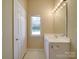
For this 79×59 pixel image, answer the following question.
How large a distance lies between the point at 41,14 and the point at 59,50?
173 inches

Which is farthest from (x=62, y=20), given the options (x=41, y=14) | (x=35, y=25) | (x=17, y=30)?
(x=35, y=25)

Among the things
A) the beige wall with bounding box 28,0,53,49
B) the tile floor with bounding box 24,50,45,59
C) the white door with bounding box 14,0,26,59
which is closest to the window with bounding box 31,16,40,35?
the beige wall with bounding box 28,0,53,49

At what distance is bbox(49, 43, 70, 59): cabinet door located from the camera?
275cm

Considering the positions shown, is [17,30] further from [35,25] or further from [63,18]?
[35,25]

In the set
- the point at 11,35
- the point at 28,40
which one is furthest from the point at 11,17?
the point at 28,40

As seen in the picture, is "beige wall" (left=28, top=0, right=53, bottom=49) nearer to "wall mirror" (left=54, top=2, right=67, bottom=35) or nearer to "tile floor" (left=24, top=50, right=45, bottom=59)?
"tile floor" (left=24, top=50, right=45, bottom=59)

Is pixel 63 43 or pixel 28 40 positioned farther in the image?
pixel 28 40

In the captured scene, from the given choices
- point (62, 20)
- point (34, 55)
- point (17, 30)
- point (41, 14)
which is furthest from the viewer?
point (41, 14)

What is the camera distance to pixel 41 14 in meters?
6.96

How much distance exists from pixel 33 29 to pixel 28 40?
66cm

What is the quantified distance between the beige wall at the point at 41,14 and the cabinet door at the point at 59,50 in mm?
4117

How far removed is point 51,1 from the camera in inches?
273

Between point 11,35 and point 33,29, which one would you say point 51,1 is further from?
point 11,35

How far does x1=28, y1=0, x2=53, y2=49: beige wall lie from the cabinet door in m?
4.12
